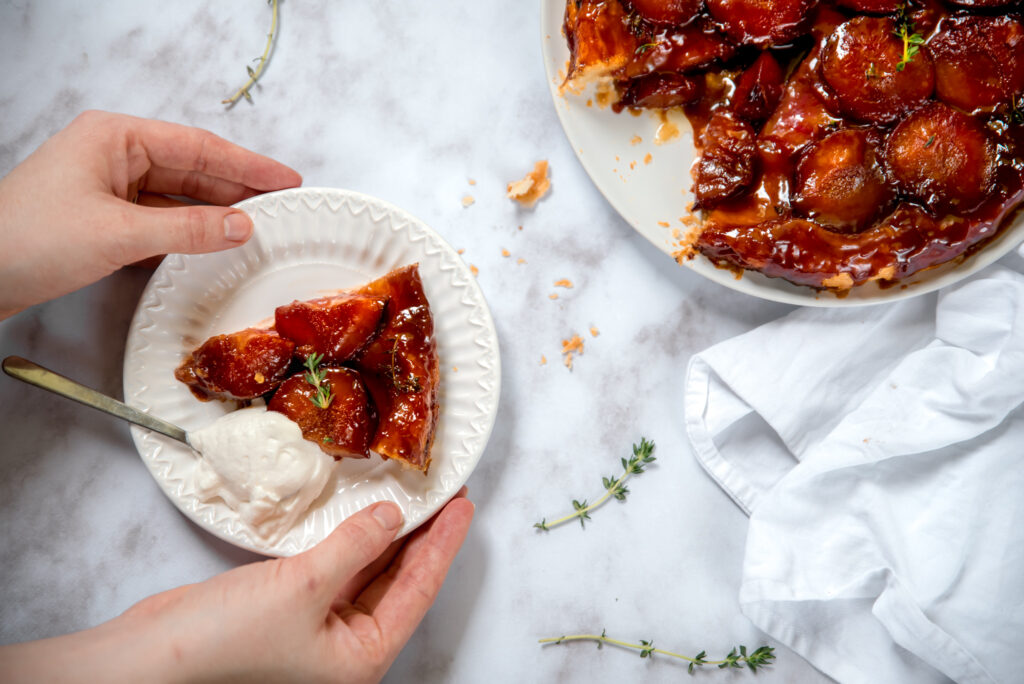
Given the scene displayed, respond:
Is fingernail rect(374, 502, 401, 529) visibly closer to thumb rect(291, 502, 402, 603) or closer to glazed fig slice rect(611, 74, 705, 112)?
thumb rect(291, 502, 402, 603)

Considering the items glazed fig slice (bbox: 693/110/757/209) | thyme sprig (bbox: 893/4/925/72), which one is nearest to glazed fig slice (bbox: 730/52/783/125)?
glazed fig slice (bbox: 693/110/757/209)

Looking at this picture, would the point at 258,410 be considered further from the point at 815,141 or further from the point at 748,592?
the point at 815,141

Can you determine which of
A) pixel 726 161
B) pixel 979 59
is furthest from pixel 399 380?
pixel 979 59

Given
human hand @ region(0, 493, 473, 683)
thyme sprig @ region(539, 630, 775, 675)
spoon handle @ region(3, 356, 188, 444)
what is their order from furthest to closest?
thyme sprig @ region(539, 630, 775, 675)
spoon handle @ region(3, 356, 188, 444)
human hand @ region(0, 493, 473, 683)

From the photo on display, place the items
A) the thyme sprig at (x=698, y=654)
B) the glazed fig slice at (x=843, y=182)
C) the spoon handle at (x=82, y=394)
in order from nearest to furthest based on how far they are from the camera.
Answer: the glazed fig slice at (x=843, y=182) < the spoon handle at (x=82, y=394) < the thyme sprig at (x=698, y=654)

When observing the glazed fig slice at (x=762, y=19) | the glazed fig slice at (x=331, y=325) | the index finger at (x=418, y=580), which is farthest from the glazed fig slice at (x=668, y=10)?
the index finger at (x=418, y=580)

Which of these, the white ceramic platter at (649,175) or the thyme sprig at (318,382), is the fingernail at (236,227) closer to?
the thyme sprig at (318,382)
